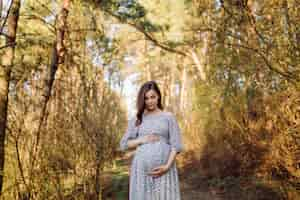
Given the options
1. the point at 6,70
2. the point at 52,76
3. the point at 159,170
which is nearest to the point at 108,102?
the point at 52,76

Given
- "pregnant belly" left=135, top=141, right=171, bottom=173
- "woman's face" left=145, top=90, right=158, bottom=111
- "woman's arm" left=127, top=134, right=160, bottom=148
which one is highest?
"woman's face" left=145, top=90, right=158, bottom=111

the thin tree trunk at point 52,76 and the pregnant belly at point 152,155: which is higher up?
→ the thin tree trunk at point 52,76

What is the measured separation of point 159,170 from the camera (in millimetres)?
2326

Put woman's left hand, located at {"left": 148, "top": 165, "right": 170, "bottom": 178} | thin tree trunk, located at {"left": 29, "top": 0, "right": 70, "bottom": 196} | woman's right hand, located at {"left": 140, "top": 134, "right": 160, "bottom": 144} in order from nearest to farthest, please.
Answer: woman's left hand, located at {"left": 148, "top": 165, "right": 170, "bottom": 178}, woman's right hand, located at {"left": 140, "top": 134, "right": 160, "bottom": 144}, thin tree trunk, located at {"left": 29, "top": 0, "right": 70, "bottom": 196}

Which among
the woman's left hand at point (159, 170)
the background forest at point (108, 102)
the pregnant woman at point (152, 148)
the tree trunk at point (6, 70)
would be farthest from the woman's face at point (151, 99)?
the tree trunk at point (6, 70)

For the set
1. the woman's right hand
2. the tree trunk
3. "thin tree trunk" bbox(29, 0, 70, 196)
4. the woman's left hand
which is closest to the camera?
the woman's left hand

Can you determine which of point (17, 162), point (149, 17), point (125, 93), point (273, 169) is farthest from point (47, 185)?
point (149, 17)

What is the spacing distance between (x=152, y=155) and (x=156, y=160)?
0.05 metres

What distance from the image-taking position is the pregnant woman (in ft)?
7.68

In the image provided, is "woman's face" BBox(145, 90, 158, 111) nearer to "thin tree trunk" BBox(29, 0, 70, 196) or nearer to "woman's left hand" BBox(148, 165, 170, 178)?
"woman's left hand" BBox(148, 165, 170, 178)

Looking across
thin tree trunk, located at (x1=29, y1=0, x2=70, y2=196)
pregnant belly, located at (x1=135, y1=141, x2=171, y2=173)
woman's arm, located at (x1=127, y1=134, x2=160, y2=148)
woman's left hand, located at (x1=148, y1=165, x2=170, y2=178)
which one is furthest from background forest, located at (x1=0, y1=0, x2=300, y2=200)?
woman's left hand, located at (x1=148, y1=165, x2=170, y2=178)

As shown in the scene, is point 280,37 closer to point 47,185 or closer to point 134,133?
point 134,133

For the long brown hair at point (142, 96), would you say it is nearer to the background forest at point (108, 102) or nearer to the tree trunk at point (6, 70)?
the background forest at point (108, 102)

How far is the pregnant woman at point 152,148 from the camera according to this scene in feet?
7.68
